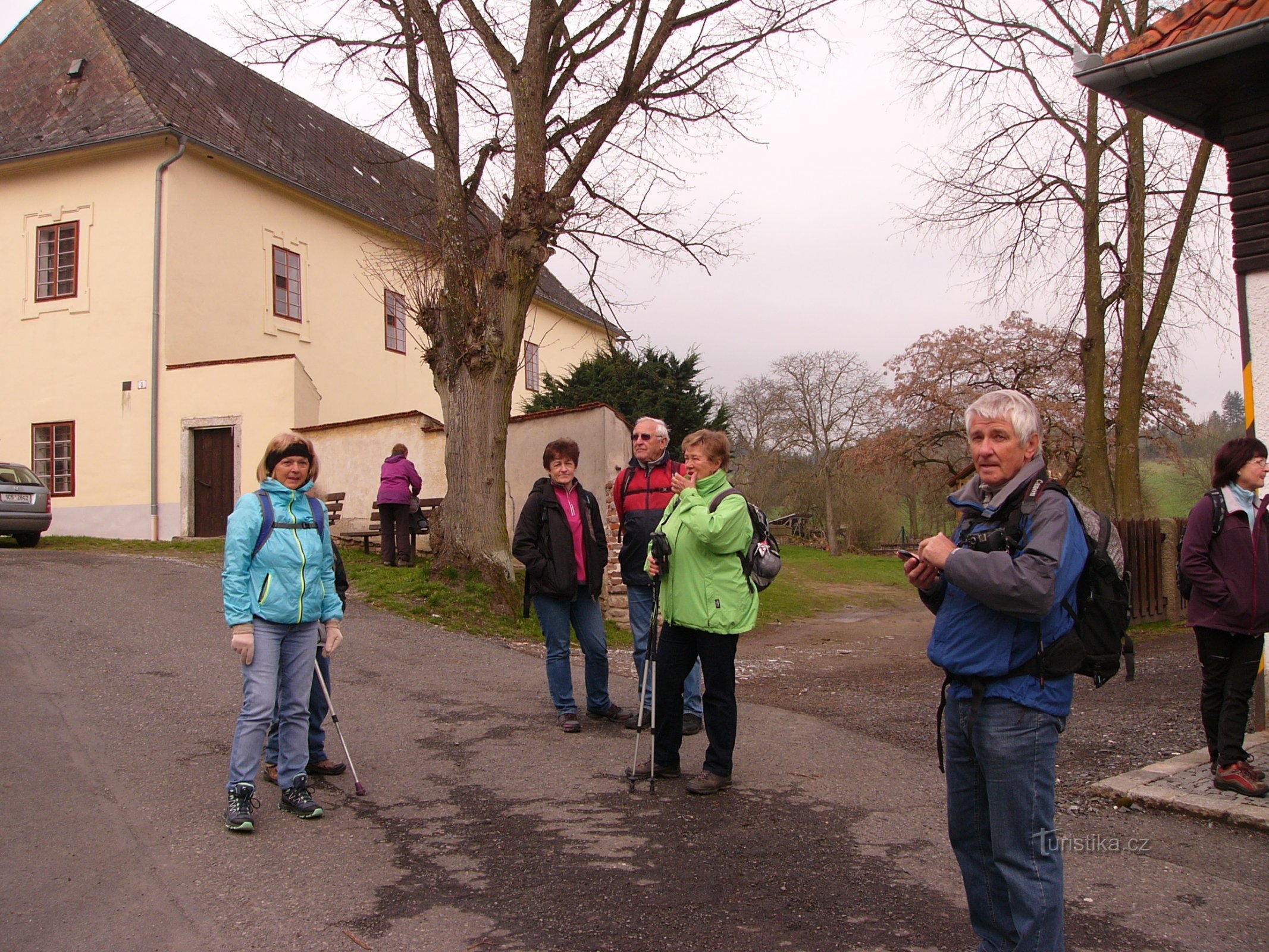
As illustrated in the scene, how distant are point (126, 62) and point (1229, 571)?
78.4 feet

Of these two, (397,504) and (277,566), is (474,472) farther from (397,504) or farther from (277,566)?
(277,566)

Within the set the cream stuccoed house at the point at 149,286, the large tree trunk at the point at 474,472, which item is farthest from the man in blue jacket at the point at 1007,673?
the cream stuccoed house at the point at 149,286

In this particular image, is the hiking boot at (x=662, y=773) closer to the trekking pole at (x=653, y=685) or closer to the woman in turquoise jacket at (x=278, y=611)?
the trekking pole at (x=653, y=685)

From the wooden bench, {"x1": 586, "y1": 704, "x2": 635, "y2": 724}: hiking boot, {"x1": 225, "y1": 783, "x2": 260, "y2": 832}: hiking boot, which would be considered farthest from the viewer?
the wooden bench

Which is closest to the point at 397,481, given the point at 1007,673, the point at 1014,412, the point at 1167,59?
the point at 1167,59

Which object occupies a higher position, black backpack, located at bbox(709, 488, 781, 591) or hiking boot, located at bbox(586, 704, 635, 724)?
black backpack, located at bbox(709, 488, 781, 591)

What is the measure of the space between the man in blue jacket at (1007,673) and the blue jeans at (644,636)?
348 cm

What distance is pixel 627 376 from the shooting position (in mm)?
21406

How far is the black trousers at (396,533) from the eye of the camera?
15.3 meters

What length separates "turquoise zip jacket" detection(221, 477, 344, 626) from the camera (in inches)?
191

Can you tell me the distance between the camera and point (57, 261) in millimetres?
21797

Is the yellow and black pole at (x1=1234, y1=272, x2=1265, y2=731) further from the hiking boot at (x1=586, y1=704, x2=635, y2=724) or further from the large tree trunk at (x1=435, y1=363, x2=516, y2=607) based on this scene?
the large tree trunk at (x1=435, y1=363, x2=516, y2=607)

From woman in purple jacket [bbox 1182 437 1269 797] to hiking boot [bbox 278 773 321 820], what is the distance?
465 cm

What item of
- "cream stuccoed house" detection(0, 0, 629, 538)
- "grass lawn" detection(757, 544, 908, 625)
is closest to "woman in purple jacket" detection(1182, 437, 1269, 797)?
"grass lawn" detection(757, 544, 908, 625)
